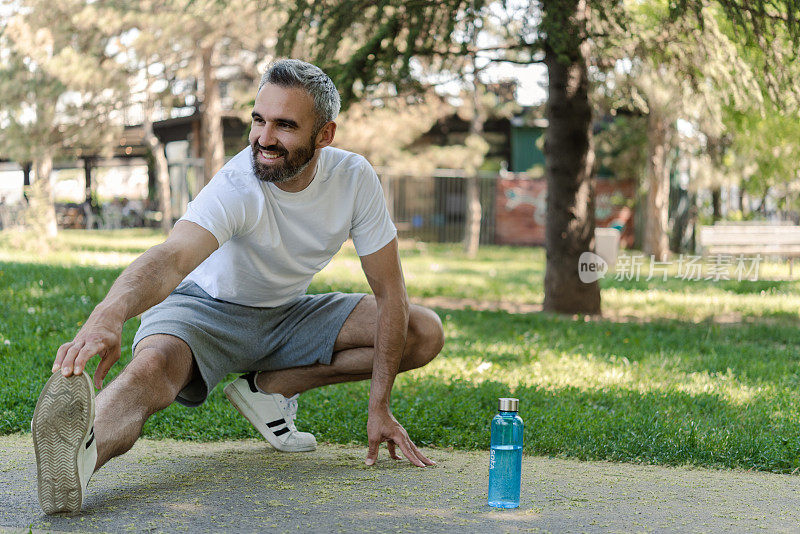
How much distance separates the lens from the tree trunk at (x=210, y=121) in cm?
2142

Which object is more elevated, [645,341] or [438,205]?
[438,205]

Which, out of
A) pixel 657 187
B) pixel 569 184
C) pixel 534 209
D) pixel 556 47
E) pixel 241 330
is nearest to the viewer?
pixel 241 330

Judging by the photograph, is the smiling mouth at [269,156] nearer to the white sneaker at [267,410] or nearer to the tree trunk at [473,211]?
the white sneaker at [267,410]

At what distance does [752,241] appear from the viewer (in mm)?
15242

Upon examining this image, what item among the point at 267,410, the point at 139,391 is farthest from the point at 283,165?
the point at 267,410

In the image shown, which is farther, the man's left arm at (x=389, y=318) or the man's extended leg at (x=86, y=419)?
the man's left arm at (x=389, y=318)

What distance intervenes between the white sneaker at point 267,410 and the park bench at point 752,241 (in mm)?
12285

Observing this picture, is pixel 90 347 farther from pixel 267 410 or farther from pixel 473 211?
pixel 473 211

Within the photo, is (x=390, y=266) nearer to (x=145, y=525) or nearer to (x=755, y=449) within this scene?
(x=145, y=525)

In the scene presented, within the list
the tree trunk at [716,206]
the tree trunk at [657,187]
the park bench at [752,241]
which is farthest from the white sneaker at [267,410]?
the tree trunk at [716,206]

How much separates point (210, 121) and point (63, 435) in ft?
65.5

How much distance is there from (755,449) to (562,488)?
1.29 meters

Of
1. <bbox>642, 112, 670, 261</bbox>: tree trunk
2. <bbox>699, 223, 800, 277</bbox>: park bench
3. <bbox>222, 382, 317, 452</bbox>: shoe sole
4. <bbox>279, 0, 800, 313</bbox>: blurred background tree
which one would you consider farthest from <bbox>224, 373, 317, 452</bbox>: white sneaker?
<bbox>642, 112, 670, 261</bbox>: tree trunk

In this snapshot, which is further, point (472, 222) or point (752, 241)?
point (472, 222)
